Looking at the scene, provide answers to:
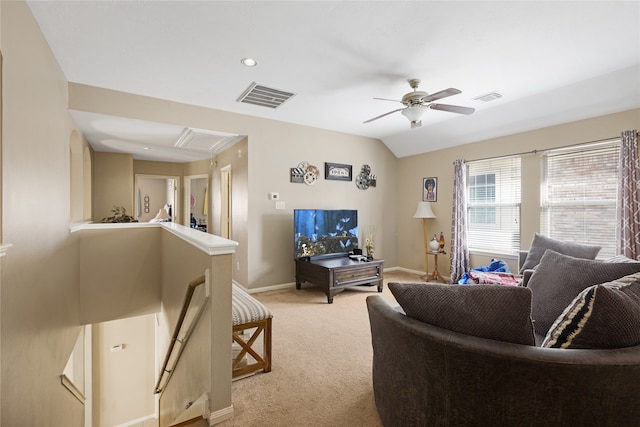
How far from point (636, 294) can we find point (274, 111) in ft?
A: 13.1

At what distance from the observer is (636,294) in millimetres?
1208

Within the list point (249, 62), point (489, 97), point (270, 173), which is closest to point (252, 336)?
point (249, 62)

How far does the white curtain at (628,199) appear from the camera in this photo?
3.23 metres

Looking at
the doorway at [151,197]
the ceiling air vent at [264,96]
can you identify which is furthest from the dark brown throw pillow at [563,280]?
the doorway at [151,197]

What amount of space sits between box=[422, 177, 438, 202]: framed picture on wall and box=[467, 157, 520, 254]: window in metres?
0.56

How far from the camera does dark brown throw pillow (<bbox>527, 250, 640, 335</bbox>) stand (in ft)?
5.96

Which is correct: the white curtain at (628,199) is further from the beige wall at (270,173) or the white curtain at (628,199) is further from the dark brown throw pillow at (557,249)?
the beige wall at (270,173)

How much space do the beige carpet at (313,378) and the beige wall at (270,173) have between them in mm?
1143

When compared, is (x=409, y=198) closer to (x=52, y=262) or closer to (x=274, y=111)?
(x=274, y=111)

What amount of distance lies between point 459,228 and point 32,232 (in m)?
5.12

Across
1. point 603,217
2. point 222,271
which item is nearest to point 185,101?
point 222,271

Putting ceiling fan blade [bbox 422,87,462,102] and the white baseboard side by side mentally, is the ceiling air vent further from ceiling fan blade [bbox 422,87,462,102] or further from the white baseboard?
the white baseboard

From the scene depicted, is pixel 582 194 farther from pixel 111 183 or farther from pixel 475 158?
pixel 111 183

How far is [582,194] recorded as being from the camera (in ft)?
12.3
